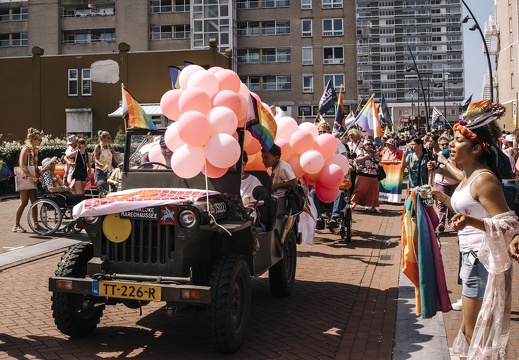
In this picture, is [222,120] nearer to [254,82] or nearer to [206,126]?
[206,126]

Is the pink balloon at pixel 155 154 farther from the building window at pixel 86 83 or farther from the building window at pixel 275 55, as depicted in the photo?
the building window at pixel 275 55

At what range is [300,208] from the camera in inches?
290

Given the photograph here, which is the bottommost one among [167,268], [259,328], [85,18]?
[259,328]

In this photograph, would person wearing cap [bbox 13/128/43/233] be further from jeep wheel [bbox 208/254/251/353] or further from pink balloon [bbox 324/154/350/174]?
jeep wheel [bbox 208/254/251/353]

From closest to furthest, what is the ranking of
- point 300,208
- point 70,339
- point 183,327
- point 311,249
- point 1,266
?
point 70,339
point 183,327
point 300,208
point 1,266
point 311,249

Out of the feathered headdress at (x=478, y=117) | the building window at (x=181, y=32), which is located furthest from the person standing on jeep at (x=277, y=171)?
the building window at (x=181, y=32)

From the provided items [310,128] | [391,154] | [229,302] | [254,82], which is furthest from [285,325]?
[254,82]

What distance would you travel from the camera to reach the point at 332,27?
203 ft

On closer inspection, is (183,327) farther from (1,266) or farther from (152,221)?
(1,266)

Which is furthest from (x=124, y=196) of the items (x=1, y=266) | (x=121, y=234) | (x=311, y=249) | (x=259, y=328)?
(x=311, y=249)

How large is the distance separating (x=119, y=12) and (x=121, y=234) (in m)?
58.0

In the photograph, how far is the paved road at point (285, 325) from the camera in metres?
5.30

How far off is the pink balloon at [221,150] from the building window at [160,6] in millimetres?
56192

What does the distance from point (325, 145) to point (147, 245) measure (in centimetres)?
389
